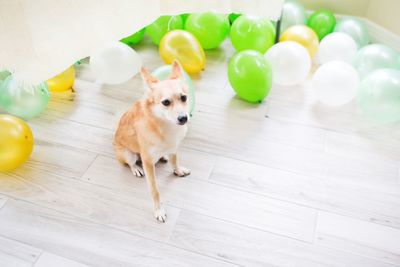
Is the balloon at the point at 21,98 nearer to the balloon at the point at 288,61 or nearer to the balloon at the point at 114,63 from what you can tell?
the balloon at the point at 114,63

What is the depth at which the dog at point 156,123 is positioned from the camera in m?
1.14

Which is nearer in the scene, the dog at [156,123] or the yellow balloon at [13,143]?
the dog at [156,123]

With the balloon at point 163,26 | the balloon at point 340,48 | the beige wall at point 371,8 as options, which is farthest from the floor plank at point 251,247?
the beige wall at point 371,8

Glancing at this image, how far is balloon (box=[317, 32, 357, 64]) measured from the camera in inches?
74.9

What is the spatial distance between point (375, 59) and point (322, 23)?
18.8 inches

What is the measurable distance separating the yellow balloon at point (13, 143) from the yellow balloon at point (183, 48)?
0.84 meters

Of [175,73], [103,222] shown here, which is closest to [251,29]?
[175,73]

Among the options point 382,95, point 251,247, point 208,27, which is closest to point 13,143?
point 251,247

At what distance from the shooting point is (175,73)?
4.03ft

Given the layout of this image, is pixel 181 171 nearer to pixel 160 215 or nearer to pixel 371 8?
pixel 160 215

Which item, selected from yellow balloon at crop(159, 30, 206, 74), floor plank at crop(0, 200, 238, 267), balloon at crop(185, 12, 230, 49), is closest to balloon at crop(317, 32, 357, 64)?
balloon at crop(185, 12, 230, 49)

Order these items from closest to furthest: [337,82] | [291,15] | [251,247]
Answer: [251,247] < [337,82] < [291,15]

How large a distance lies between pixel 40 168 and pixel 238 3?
1.09 metres

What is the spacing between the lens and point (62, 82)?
183 cm
